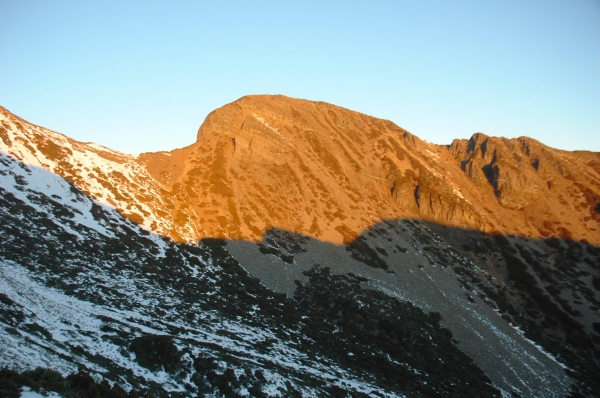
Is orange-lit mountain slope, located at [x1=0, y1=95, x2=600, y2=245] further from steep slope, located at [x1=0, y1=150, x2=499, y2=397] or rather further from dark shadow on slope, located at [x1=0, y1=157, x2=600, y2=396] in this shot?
steep slope, located at [x1=0, y1=150, x2=499, y2=397]

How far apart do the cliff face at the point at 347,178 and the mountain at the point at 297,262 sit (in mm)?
505

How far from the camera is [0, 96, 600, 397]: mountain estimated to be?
96.9 feet

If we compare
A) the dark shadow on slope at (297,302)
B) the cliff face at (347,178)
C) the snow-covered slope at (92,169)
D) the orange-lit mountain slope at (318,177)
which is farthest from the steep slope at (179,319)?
the cliff face at (347,178)

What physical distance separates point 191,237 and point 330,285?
22.6 m

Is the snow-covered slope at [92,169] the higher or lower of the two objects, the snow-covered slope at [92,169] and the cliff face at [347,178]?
the lower

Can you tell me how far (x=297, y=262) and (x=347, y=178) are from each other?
36.8 metres

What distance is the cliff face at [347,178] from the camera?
73.9 metres

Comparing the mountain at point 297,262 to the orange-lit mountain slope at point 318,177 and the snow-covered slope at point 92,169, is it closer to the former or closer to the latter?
the snow-covered slope at point 92,169

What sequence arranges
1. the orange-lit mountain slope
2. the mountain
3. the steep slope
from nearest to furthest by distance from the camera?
the steep slope
the mountain
the orange-lit mountain slope

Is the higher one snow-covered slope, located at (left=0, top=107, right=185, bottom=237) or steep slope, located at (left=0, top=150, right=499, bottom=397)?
snow-covered slope, located at (left=0, top=107, right=185, bottom=237)

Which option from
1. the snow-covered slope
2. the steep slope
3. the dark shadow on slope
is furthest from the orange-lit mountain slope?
the steep slope

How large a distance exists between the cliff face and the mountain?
1.66ft

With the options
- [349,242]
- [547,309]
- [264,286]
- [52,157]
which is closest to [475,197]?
[547,309]

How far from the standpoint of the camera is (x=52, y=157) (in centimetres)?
6262
